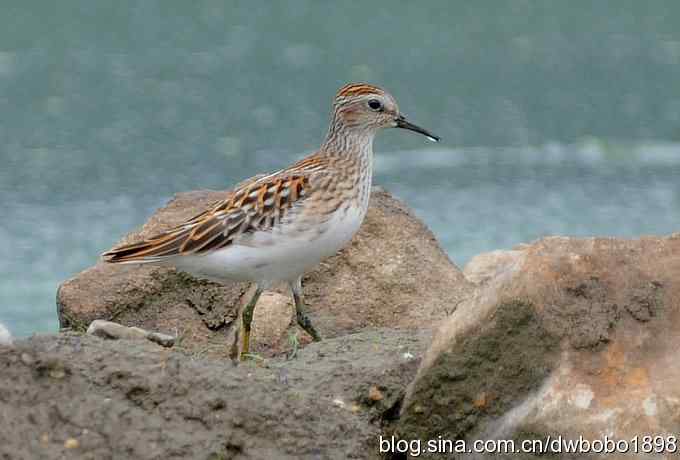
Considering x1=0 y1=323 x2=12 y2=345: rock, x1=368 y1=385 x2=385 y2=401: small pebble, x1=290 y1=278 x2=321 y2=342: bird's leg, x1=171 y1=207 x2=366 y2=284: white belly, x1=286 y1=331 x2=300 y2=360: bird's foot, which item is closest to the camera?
x1=0 y1=323 x2=12 y2=345: rock

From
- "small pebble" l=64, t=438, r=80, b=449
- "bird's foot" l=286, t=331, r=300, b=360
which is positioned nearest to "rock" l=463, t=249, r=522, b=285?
"bird's foot" l=286, t=331, r=300, b=360

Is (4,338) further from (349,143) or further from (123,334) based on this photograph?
(349,143)

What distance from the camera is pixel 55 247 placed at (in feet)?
47.0

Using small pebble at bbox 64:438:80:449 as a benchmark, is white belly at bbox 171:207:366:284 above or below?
above

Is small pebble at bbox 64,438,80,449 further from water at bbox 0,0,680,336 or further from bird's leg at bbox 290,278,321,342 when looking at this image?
water at bbox 0,0,680,336

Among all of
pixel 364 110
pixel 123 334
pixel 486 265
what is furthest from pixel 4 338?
pixel 486 265

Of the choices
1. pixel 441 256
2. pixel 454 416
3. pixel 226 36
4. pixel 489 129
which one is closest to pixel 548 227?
pixel 489 129

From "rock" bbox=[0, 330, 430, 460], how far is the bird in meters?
1.25

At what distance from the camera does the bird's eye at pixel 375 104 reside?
377 inches

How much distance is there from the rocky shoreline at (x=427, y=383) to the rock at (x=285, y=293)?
196 centimetres

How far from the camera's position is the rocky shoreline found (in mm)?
6602

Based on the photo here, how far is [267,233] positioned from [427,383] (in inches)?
75.9

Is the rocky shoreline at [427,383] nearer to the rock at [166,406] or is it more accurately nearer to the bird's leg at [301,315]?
the rock at [166,406]

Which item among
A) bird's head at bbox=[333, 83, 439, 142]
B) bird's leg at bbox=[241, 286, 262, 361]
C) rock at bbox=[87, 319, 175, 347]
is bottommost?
rock at bbox=[87, 319, 175, 347]
